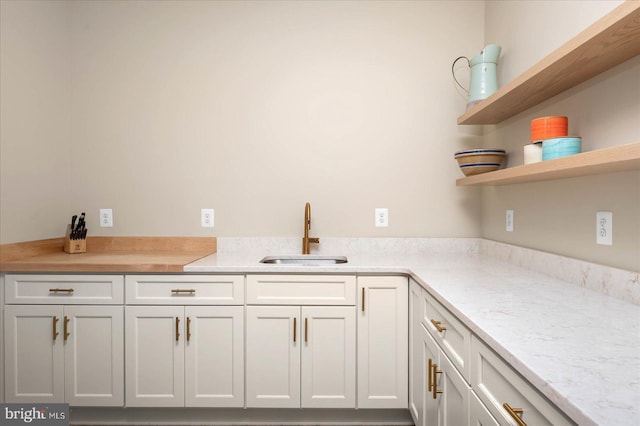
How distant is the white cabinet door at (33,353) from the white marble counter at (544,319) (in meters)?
0.81

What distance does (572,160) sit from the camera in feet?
4.02

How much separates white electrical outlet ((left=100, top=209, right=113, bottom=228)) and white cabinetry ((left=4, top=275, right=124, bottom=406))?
603 mm

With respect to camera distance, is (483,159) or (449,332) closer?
(449,332)

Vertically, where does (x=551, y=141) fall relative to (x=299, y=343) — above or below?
above

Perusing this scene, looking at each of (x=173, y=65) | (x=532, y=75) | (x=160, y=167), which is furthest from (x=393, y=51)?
(x=160, y=167)

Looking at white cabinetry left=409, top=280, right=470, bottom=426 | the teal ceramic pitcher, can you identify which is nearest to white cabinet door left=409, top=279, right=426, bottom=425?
white cabinetry left=409, top=280, right=470, bottom=426

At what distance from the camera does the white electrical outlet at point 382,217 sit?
247 cm

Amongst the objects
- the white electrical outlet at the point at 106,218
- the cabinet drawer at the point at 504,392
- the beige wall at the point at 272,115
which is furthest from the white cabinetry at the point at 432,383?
the white electrical outlet at the point at 106,218

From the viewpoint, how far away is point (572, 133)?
1.55 meters

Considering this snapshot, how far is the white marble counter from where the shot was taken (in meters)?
0.67

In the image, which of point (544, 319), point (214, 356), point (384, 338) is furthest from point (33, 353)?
point (544, 319)

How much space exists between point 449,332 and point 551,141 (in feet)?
2.60

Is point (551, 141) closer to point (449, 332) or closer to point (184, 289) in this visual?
point (449, 332)

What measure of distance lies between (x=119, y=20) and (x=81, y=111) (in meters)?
0.65
